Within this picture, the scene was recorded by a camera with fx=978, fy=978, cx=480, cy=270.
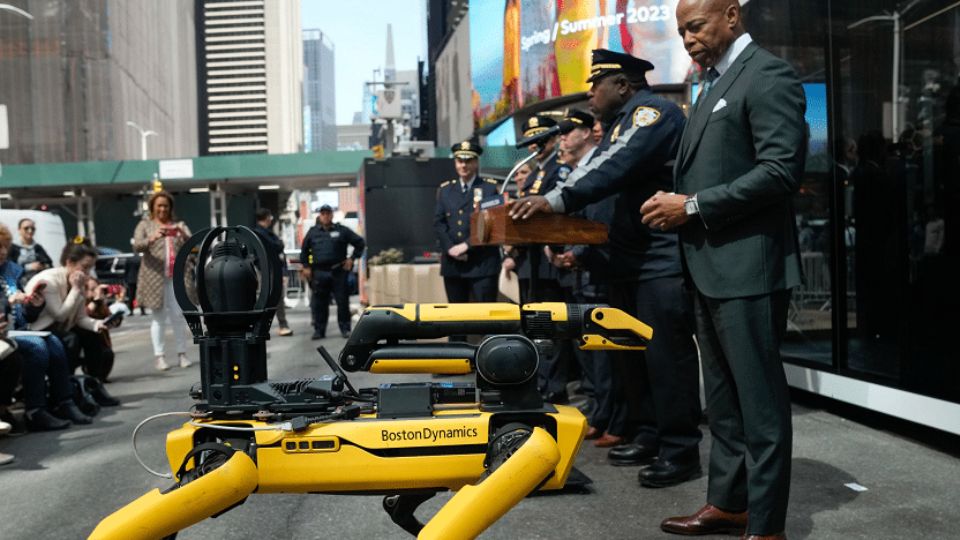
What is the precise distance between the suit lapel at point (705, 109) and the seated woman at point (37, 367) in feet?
16.9

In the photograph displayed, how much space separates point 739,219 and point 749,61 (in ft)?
1.94

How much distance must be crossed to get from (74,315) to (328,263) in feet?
20.4

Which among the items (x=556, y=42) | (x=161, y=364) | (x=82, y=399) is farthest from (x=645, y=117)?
(x=556, y=42)

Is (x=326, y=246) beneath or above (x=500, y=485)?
above

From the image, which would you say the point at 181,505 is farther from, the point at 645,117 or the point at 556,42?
the point at 556,42

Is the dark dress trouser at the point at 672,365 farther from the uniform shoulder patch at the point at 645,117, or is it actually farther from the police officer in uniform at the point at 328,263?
the police officer in uniform at the point at 328,263

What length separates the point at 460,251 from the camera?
8.60 m

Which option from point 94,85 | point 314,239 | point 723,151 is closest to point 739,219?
point 723,151

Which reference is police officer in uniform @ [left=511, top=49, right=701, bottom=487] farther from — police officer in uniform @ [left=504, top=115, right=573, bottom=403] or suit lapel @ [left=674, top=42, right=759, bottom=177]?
police officer in uniform @ [left=504, top=115, right=573, bottom=403]

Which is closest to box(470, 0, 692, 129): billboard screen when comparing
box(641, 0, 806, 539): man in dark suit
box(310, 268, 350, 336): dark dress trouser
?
box(310, 268, 350, 336): dark dress trouser

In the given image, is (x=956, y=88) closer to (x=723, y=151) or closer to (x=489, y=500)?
(x=723, y=151)

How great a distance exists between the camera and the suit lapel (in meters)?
3.67

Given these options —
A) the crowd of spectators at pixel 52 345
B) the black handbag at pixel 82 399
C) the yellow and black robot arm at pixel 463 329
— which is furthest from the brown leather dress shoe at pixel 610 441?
the black handbag at pixel 82 399

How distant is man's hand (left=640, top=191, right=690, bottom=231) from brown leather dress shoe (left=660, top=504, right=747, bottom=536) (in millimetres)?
1162
